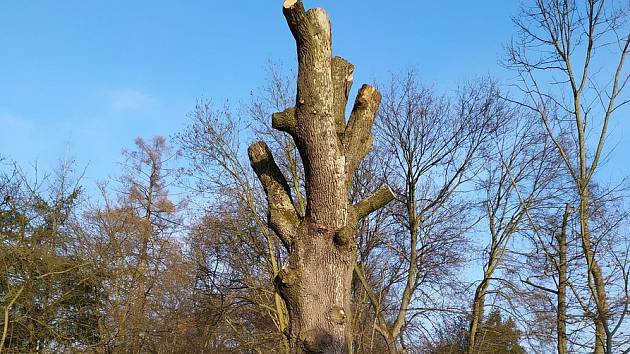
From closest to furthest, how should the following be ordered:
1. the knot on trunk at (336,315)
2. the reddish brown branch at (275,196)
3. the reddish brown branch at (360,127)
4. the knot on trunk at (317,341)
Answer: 1. the knot on trunk at (317,341)
2. the knot on trunk at (336,315)
3. the reddish brown branch at (275,196)
4. the reddish brown branch at (360,127)

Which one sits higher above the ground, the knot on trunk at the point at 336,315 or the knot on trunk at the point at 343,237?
the knot on trunk at the point at 343,237

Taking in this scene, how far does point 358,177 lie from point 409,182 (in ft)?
5.13

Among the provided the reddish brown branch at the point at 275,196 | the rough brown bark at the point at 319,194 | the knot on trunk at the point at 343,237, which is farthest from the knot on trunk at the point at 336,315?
the reddish brown branch at the point at 275,196

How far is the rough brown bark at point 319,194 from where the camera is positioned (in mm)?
5930

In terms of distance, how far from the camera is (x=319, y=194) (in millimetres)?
6137

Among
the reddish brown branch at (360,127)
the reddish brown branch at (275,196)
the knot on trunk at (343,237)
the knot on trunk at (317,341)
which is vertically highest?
the reddish brown branch at (360,127)

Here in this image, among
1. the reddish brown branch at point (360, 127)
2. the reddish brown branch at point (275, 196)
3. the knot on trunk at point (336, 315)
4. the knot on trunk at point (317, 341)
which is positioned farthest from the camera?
the reddish brown branch at point (360, 127)

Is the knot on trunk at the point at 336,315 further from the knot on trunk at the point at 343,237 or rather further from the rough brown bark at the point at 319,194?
the knot on trunk at the point at 343,237

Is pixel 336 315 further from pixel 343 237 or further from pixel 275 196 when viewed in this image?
pixel 275 196

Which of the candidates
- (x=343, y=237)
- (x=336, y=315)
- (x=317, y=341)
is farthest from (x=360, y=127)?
(x=317, y=341)

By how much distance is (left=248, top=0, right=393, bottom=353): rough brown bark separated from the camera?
233 inches

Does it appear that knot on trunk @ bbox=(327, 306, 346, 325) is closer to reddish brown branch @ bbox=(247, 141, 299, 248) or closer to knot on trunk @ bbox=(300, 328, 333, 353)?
knot on trunk @ bbox=(300, 328, 333, 353)

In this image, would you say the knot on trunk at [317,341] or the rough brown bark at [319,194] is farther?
the rough brown bark at [319,194]

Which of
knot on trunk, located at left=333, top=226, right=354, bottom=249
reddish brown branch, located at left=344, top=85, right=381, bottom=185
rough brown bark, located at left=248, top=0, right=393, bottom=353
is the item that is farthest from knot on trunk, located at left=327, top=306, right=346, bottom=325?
reddish brown branch, located at left=344, top=85, right=381, bottom=185
